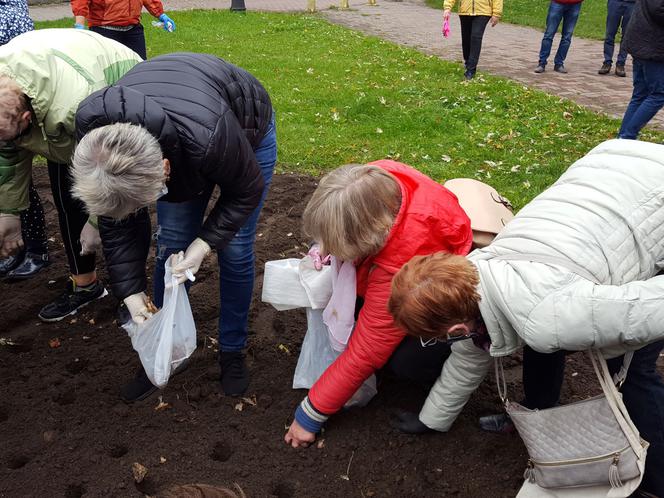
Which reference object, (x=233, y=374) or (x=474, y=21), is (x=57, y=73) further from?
(x=474, y=21)

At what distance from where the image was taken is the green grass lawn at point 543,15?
1190 cm

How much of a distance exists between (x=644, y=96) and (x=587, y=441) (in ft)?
12.7

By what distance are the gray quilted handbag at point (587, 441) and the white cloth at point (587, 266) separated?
16cm

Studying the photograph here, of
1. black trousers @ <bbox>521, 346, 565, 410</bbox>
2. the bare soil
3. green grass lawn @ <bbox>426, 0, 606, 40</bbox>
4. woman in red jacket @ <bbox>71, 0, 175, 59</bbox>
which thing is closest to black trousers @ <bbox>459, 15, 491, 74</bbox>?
woman in red jacket @ <bbox>71, 0, 175, 59</bbox>

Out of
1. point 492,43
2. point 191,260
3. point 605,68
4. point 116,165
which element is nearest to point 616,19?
point 605,68

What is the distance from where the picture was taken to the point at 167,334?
7.33 ft

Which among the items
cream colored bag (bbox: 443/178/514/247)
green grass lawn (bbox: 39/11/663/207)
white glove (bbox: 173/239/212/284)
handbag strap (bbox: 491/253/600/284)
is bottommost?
green grass lawn (bbox: 39/11/663/207)

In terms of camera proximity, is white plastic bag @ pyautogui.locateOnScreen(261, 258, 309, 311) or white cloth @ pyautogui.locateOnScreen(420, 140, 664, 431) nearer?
white cloth @ pyautogui.locateOnScreen(420, 140, 664, 431)

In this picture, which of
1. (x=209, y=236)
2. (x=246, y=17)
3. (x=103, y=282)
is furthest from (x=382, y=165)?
(x=246, y=17)

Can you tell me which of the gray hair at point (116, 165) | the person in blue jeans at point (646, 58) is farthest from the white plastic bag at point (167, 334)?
the person in blue jeans at point (646, 58)

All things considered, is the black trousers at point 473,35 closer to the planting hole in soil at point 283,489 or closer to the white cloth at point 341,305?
the white cloth at point 341,305

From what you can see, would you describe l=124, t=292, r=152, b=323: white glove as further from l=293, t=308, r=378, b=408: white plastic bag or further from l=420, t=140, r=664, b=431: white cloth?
l=420, t=140, r=664, b=431: white cloth

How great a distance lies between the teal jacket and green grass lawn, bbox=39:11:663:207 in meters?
2.44

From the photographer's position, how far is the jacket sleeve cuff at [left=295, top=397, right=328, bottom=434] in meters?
2.36
